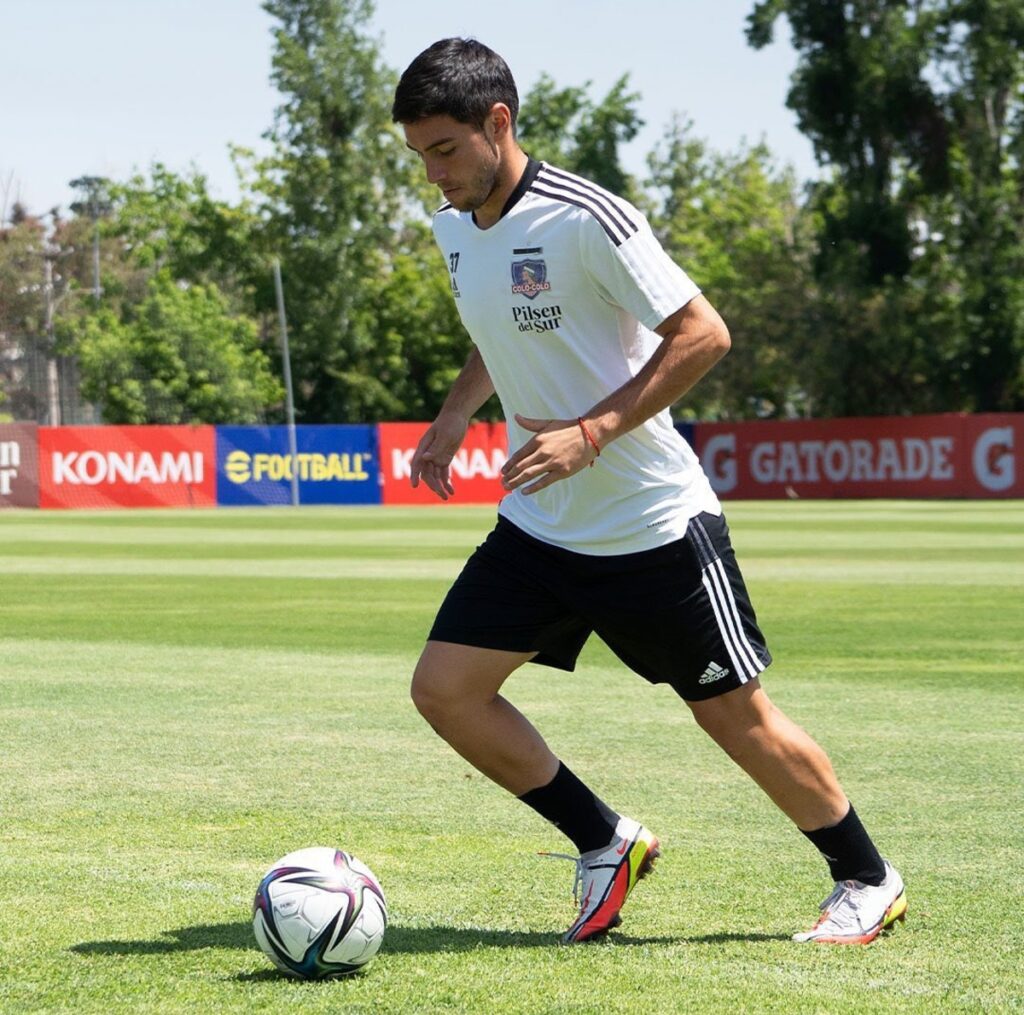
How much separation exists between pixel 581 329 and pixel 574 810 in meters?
1.33

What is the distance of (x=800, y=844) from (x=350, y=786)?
1.86m

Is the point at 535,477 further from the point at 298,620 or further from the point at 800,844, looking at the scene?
the point at 298,620

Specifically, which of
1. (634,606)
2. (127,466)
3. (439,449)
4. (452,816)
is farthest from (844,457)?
(634,606)

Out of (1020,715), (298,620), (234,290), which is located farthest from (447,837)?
(234,290)

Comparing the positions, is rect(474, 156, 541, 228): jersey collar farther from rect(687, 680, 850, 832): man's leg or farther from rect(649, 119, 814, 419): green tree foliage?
rect(649, 119, 814, 419): green tree foliage

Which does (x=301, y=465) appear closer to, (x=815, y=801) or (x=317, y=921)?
(x=815, y=801)

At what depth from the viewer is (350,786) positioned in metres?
6.97

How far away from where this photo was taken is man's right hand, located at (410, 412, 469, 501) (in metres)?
5.28

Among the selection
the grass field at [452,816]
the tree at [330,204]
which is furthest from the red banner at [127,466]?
the grass field at [452,816]

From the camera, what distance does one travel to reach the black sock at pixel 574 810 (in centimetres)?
495

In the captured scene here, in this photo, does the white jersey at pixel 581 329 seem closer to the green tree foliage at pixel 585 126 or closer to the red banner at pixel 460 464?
the red banner at pixel 460 464

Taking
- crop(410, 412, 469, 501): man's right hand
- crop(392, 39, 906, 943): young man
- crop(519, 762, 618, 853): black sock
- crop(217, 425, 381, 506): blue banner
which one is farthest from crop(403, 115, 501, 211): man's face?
crop(217, 425, 381, 506): blue banner

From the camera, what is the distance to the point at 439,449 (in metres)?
5.30

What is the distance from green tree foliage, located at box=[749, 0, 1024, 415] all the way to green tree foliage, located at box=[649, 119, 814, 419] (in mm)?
2210
